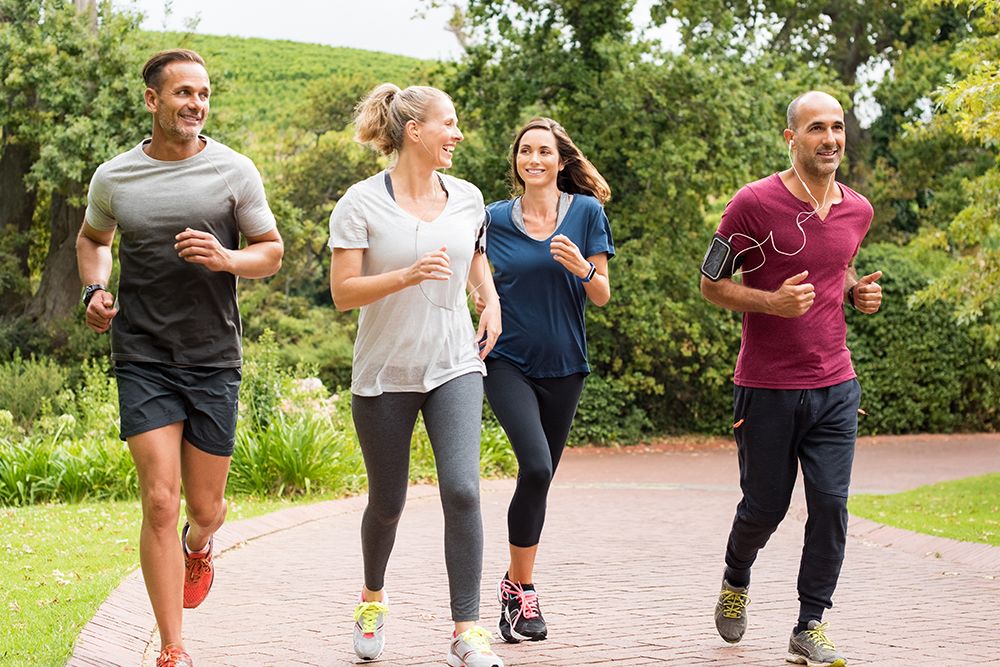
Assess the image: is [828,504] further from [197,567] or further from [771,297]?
[197,567]

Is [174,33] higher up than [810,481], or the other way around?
[174,33]

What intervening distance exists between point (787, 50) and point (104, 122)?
1824 centimetres

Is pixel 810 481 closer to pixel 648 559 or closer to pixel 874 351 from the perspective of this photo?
pixel 648 559

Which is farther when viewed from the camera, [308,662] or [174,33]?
[174,33]

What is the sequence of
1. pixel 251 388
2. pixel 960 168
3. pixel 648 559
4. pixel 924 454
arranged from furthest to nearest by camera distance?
1. pixel 960 168
2. pixel 924 454
3. pixel 251 388
4. pixel 648 559

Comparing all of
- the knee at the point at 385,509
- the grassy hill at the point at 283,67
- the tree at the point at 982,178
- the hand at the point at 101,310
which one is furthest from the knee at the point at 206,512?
the grassy hill at the point at 283,67

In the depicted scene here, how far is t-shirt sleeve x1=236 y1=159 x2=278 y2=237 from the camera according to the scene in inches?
187

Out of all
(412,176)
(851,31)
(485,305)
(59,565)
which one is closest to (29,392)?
(59,565)

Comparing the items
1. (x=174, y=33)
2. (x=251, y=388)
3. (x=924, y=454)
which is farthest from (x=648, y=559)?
(x=174, y=33)

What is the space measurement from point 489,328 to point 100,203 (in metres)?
1.55

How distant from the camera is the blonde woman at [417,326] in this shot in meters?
4.82

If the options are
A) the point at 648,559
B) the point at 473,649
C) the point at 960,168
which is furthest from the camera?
the point at 960,168

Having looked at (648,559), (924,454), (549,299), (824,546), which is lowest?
(924,454)

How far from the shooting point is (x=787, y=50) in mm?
31891
